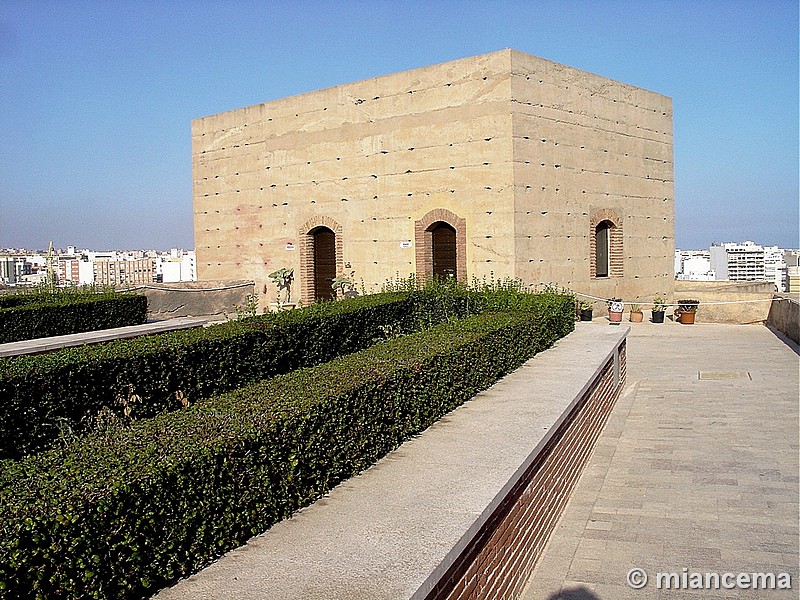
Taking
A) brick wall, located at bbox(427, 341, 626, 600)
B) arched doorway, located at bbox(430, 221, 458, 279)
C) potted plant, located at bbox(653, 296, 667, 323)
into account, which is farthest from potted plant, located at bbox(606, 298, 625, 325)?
brick wall, located at bbox(427, 341, 626, 600)

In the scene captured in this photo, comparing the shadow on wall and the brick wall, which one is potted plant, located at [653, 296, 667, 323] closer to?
the brick wall

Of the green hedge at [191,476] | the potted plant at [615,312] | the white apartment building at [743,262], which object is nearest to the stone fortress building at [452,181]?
the potted plant at [615,312]

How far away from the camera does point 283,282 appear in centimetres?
1948

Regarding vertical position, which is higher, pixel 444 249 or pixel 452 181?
pixel 452 181

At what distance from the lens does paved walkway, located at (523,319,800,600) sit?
5.28 m

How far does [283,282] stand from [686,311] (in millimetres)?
10207

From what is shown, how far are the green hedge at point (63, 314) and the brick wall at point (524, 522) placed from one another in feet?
29.6

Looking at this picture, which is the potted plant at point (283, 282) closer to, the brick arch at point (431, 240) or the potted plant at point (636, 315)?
the brick arch at point (431, 240)

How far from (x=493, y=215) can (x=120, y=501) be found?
13.3 meters

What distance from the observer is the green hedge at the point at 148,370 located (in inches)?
231

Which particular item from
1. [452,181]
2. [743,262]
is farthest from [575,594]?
[743,262]

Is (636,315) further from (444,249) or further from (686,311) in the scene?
(444,249)

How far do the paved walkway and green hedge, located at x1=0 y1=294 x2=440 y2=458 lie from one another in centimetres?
334

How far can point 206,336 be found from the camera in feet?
24.2
